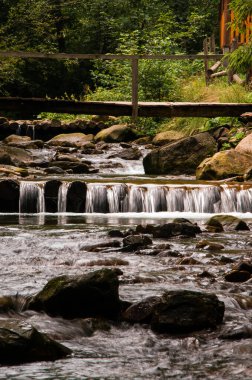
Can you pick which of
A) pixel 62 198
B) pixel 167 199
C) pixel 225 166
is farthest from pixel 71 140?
pixel 167 199

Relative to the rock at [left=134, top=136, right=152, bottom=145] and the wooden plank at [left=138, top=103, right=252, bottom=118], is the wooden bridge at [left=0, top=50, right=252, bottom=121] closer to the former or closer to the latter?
the wooden plank at [left=138, top=103, right=252, bottom=118]

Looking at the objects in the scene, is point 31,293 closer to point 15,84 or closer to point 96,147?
point 96,147

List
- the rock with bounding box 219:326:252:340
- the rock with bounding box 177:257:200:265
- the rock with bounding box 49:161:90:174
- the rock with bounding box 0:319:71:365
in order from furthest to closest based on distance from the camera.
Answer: the rock with bounding box 49:161:90:174, the rock with bounding box 177:257:200:265, the rock with bounding box 219:326:252:340, the rock with bounding box 0:319:71:365

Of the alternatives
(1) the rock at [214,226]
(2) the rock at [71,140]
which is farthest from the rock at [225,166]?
(2) the rock at [71,140]

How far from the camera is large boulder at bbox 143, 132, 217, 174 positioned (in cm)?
1912

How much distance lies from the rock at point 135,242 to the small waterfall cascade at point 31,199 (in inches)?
184

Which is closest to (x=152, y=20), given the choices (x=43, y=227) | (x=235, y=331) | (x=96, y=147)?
(x=96, y=147)

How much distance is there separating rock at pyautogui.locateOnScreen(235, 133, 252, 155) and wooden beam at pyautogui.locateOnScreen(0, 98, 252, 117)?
1771mm

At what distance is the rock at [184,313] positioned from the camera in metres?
6.53

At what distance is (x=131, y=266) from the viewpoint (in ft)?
29.7

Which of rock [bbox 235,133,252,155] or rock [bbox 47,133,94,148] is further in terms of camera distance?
rock [bbox 47,133,94,148]

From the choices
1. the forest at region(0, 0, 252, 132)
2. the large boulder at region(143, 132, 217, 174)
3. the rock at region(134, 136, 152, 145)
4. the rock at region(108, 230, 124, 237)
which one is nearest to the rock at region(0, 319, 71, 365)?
the rock at region(108, 230, 124, 237)

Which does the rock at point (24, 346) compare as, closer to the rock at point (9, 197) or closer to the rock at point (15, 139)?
the rock at point (9, 197)

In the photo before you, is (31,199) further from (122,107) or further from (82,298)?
(82,298)
